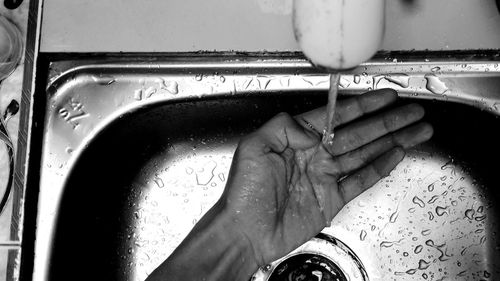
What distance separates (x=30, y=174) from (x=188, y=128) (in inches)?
10.2

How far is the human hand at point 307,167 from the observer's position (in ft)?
3.01

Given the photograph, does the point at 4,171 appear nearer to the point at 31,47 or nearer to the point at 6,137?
the point at 6,137

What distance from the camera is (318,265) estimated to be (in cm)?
102

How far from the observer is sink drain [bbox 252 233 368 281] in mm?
1014

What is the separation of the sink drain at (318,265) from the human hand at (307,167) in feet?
0.25

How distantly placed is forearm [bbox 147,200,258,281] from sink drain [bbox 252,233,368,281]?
10 cm

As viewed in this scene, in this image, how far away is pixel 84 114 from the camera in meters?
0.95

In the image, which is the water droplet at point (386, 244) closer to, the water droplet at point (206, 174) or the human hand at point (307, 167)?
the human hand at point (307, 167)

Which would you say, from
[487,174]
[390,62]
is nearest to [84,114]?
[390,62]

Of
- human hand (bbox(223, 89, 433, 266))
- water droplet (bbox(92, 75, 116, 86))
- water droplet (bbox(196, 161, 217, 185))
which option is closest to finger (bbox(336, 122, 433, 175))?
human hand (bbox(223, 89, 433, 266))

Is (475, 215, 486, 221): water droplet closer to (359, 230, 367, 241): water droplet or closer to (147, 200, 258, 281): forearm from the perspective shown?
(359, 230, 367, 241): water droplet

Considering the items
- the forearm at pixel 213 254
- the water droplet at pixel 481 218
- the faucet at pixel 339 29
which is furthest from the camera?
the water droplet at pixel 481 218

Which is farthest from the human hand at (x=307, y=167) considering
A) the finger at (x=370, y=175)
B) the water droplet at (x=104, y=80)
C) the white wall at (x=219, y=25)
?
the water droplet at (x=104, y=80)

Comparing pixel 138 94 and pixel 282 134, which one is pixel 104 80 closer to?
pixel 138 94
